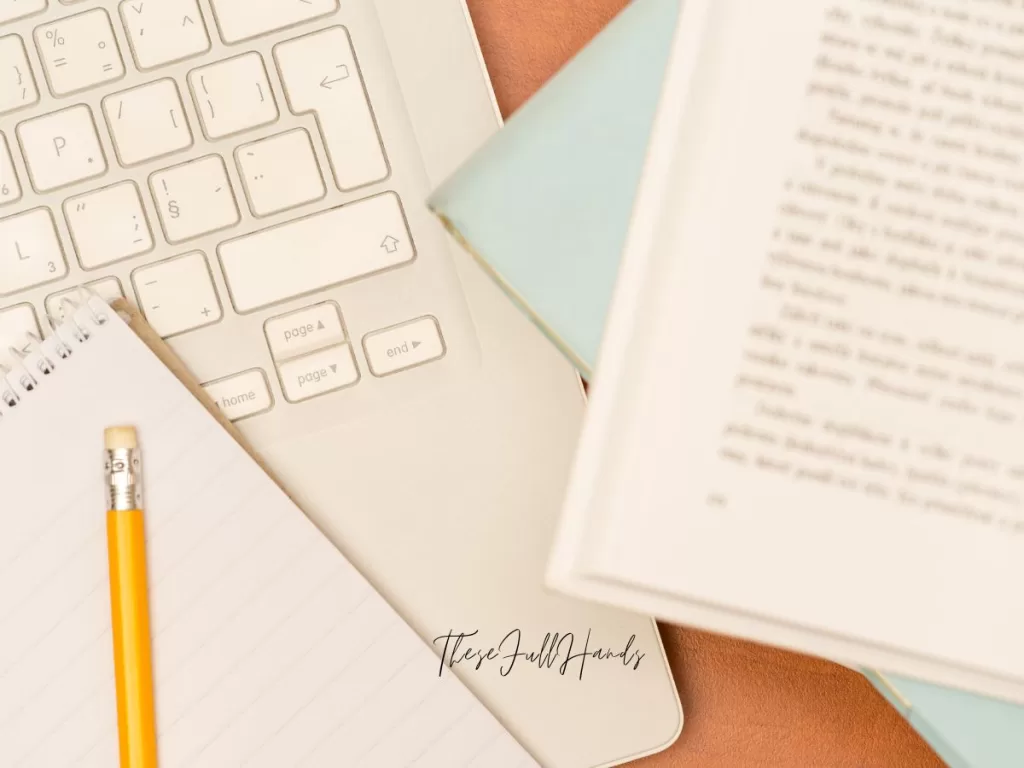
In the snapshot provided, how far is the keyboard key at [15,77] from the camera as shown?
1.03ft

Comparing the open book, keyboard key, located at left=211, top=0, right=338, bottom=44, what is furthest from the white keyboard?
the open book

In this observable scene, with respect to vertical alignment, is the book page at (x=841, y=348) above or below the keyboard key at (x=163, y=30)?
below

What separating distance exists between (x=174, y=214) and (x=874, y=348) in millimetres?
242

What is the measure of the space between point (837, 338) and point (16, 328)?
0.28 m

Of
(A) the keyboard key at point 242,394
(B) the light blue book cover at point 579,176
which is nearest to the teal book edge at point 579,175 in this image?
(B) the light blue book cover at point 579,176

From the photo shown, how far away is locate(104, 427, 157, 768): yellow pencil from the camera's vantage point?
304mm

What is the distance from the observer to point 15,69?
32 cm

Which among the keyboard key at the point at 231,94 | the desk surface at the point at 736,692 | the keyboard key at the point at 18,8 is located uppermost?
the keyboard key at the point at 18,8

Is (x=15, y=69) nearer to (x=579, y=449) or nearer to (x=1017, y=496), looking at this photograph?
(x=579, y=449)

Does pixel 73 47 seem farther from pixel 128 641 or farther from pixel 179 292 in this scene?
pixel 128 641

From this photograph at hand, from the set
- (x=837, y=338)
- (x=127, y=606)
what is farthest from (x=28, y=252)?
(x=837, y=338)

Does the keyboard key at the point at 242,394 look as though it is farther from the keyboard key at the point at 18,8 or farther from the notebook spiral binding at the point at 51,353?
the keyboard key at the point at 18,8

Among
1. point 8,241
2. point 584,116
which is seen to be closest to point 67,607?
point 8,241

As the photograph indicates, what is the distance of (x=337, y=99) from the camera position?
32 centimetres
